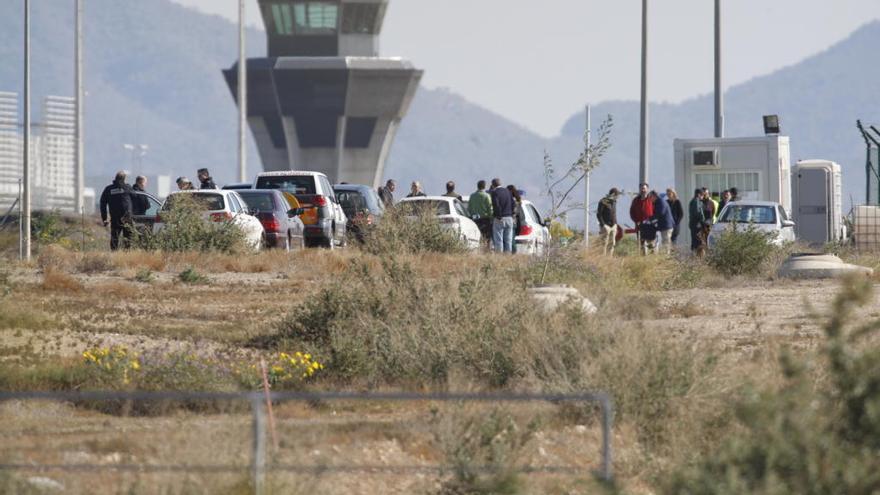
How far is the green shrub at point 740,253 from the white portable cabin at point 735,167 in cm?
1050

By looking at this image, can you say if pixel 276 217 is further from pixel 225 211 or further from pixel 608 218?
pixel 608 218

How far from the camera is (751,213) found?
3584 centimetres

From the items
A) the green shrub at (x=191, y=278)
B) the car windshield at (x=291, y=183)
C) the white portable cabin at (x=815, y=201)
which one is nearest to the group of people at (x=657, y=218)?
the car windshield at (x=291, y=183)

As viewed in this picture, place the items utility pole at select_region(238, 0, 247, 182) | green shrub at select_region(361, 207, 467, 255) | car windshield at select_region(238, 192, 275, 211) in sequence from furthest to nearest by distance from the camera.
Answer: utility pole at select_region(238, 0, 247, 182) → car windshield at select_region(238, 192, 275, 211) → green shrub at select_region(361, 207, 467, 255)

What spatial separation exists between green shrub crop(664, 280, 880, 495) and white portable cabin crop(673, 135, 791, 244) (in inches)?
1243

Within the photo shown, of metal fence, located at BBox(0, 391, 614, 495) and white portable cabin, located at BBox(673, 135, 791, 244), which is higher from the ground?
white portable cabin, located at BBox(673, 135, 791, 244)

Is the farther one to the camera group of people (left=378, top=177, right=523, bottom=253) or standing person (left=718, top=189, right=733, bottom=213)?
standing person (left=718, top=189, right=733, bottom=213)

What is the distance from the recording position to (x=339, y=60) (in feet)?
372

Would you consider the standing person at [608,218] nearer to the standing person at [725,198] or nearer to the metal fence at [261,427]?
the standing person at [725,198]

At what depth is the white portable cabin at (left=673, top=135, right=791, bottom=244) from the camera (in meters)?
40.6

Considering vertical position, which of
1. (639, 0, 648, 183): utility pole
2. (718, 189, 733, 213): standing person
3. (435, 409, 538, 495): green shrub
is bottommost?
(435, 409, 538, 495): green shrub

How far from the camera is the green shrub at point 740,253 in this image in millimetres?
29398

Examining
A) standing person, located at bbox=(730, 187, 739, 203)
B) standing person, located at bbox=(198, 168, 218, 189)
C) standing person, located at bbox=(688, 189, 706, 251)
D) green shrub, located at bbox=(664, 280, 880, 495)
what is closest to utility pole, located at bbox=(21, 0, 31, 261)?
standing person, located at bbox=(198, 168, 218, 189)

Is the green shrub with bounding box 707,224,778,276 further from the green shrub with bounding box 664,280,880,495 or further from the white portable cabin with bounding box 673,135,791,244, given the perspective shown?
the green shrub with bounding box 664,280,880,495
